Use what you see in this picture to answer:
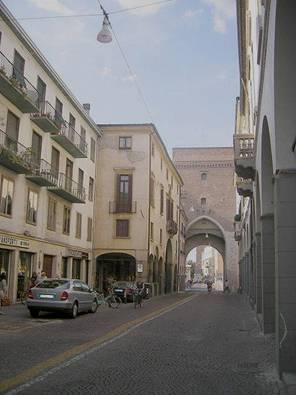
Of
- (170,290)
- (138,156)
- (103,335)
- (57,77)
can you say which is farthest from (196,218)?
(103,335)

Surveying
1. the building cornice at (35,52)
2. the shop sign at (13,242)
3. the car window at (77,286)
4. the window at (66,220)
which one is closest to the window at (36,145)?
the building cornice at (35,52)

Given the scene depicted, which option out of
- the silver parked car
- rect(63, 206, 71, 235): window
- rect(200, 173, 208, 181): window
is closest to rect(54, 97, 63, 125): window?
rect(63, 206, 71, 235): window

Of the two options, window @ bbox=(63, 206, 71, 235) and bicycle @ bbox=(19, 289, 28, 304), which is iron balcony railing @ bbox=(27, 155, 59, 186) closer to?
window @ bbox=(63, 206, 71, 235)

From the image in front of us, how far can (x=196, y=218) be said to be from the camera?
67.8 metres

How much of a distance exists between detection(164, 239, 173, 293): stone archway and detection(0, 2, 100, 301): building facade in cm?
1732

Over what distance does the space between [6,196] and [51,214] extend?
19.4 feet

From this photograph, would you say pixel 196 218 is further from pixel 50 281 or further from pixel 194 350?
pixel 194 350

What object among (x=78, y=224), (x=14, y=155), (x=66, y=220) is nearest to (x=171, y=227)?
(x=78, y=224)

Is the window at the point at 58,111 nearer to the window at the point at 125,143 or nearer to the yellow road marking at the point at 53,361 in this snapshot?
the window at the point at 125,143

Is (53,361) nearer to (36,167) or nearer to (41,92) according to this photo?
(36,167)

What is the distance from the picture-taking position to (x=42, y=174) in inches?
1014

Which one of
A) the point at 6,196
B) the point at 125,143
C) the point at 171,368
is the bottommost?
the point at 171,368

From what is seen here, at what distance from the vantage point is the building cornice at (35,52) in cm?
2217

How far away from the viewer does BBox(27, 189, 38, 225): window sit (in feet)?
83.4
